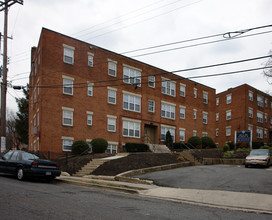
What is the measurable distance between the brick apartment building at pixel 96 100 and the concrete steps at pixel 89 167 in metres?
6.14

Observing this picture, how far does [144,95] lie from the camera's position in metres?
34.8

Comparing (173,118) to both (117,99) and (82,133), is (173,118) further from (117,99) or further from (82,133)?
(82,133)

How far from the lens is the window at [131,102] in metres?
32.9

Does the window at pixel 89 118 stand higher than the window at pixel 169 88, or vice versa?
the window at pixel 169 88

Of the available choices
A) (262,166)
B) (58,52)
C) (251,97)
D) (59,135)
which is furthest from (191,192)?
(251,97)

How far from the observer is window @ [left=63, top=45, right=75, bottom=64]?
1114 inches

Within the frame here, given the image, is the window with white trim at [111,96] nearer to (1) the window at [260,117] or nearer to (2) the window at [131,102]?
(2) the window at [131,102]

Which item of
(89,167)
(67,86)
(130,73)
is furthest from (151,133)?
(89,167)

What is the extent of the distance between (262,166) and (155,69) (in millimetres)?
18712

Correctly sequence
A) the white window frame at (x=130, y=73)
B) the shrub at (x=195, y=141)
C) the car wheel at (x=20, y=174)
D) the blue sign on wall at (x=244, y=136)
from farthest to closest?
1. the shrub at (x=195, y=141)
2. the white window frame at (x=130, y=73)
3. the blue sign on wall at (x=244, y=136)
4. the car wheel at (x=20, y=174)

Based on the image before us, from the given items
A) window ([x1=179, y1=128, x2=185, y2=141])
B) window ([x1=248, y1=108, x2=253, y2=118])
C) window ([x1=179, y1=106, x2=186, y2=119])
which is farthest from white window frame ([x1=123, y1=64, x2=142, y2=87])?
window ([x1=248, y1=108, x2=253, y2=118])

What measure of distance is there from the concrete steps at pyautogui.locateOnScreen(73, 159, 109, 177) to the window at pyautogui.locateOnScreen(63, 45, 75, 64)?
37.1 feet

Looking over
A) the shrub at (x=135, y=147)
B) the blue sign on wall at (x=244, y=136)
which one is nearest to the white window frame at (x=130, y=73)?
the shrub at (x=135, y=147)

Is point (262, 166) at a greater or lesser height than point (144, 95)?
lesser
